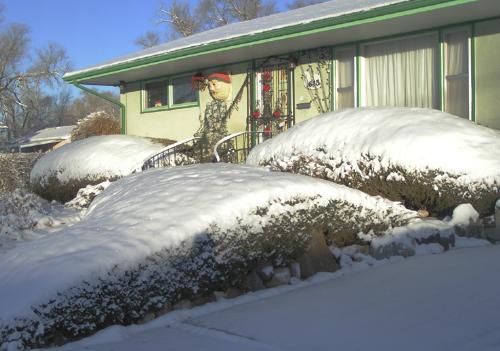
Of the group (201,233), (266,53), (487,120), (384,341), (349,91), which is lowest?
(384,341)

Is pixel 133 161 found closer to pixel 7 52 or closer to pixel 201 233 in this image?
pixel 201 233

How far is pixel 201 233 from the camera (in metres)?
5.52

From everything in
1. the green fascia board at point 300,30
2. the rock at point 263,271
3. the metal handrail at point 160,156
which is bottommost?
the rock at point 263,271

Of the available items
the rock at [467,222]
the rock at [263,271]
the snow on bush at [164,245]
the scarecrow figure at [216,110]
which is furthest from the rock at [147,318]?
the scarecrow figure at [216,110]

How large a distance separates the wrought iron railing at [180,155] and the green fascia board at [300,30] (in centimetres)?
187

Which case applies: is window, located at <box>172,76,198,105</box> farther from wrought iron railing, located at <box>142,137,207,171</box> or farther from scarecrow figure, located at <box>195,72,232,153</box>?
→ wrought iron railing, located at <box>142,137,207,171</box>

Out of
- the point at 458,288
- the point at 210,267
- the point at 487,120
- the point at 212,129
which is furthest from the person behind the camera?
the point at 212,129

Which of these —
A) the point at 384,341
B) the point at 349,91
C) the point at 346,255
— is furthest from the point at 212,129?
the point at 384,341

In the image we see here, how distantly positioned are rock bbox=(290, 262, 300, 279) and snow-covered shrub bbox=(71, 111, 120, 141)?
13.6m

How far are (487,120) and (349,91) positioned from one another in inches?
112

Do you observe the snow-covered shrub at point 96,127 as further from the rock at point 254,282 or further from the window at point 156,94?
the rock at point 254,282

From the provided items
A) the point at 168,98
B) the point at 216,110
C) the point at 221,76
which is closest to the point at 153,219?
the point at 221,76

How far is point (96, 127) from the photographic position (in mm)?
19047

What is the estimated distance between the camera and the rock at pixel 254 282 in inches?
231
